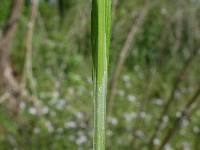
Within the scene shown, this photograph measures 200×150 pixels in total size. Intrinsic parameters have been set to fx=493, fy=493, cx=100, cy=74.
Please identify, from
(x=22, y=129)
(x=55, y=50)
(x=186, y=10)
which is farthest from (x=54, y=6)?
(x=186, y=10)

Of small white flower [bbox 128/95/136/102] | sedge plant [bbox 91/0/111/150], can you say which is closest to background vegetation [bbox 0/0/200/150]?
small white flower [bbox 128/95/136/102]

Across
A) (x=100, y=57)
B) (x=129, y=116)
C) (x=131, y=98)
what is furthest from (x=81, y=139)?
(x=100, y=57)

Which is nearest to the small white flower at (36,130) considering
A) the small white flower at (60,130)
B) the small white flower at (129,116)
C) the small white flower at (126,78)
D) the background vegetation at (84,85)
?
the background vegetation at (84,85)

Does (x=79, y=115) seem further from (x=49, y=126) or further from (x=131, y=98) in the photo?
(x=131, y=98)

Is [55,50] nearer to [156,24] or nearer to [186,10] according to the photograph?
[156,24]

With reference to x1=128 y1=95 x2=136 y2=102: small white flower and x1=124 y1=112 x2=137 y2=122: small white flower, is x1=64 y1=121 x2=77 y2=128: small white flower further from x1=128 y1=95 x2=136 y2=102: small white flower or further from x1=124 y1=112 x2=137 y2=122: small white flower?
x1=128 y1=95 x2=136 y2=102: small white flower

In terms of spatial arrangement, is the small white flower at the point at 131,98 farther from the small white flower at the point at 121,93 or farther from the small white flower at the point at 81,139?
the small white flower at the point at 81,139
